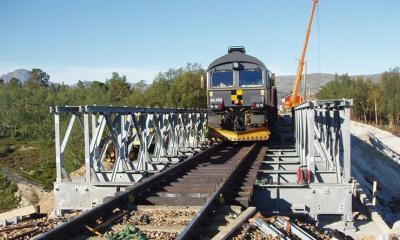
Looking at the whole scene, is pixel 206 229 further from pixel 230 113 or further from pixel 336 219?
pixel 230 113

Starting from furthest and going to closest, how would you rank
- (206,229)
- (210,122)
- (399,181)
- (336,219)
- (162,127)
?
(399,181) → (210,122) → (162,127) → (336,219) → (206,229)

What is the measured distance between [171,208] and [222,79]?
37.5ft

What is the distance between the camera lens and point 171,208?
7039 millimetres

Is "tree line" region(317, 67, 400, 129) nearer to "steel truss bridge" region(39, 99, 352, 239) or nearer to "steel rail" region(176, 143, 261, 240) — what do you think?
"steel truss bridge" region(39, 99, 352, 239)

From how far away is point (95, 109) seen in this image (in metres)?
8.91

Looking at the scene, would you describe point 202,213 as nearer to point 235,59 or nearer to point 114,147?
point 114,147

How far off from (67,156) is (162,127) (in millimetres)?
28816

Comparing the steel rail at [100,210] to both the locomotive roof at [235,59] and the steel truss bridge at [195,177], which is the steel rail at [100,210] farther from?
the locomotive roof at [235,59]

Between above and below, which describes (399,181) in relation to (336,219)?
below

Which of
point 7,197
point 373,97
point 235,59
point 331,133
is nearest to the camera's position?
point 331,133

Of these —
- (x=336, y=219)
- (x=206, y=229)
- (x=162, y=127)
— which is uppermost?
(x=162, y=127)

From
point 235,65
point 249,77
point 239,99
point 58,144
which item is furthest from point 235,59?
point 58,144

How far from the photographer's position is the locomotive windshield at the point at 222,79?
58.9ft

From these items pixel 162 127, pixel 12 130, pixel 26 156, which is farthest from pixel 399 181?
pixel 12 130
